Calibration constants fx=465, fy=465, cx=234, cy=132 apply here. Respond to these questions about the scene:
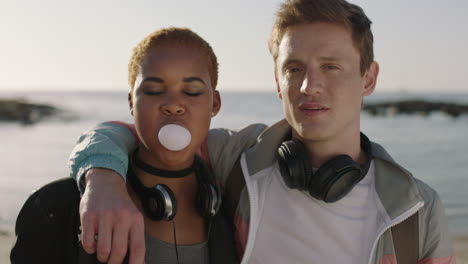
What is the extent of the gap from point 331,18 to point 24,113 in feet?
109

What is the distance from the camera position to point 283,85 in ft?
9.01

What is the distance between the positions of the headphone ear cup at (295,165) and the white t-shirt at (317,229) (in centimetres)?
14

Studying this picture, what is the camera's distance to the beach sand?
6.55m

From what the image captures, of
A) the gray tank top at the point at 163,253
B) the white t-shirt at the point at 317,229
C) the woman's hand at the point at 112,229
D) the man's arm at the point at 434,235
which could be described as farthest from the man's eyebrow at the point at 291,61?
the woman's hand at the point at 112,229

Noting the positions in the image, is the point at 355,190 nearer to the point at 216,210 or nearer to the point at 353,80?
the point at 353,80

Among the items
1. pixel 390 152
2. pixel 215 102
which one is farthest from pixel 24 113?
pixel 215 102

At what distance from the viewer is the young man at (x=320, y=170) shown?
248cm

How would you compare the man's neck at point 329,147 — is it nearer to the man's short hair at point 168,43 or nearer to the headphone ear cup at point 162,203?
the man's short hair at point 168,43

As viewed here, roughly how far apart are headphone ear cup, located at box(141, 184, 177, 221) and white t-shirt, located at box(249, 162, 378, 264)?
2.14 feet

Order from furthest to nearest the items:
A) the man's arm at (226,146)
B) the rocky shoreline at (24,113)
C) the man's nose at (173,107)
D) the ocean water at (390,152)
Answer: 1. the rocky shoreline at (24,113)
2. the ocean water at (390,152)
3. the man's arm at (226,146)
4. the man's nose at (173,107)

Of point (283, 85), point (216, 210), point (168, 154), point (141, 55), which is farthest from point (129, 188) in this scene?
point (283, 85)

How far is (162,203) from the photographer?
2.13m

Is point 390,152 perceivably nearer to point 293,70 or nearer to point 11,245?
point 11,245

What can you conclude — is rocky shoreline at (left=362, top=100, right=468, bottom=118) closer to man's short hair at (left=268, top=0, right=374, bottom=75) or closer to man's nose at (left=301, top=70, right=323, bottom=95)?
man's short hair at (left=268, top=0, right=374, bottom=75)
